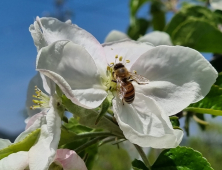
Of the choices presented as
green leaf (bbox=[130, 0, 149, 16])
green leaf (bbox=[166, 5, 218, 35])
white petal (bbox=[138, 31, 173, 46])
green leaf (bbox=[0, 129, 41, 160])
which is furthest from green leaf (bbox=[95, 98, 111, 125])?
green leaf (bbox=[130, 0, 149, 16])

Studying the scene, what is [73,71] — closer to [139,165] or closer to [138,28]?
[139,165]

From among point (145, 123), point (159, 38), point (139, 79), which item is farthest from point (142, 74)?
point (159, 38)

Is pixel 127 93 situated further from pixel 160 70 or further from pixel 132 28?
pixel 132 28

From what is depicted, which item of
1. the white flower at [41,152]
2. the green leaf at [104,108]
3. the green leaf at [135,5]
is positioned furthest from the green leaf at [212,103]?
the green leaf at [135,5]

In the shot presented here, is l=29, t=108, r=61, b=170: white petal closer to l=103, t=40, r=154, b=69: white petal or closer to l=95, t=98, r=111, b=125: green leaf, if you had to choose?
l=95, t=98, r=111, b=125: green leaf

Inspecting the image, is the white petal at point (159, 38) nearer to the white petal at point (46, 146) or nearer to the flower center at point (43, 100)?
the flower center at point (43, 100)

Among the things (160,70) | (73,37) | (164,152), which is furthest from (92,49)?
(164,152)

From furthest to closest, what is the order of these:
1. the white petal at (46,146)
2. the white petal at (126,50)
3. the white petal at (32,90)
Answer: the white petal at (32,90) → the white petal at (126,50) → the white petal at (46,146)
